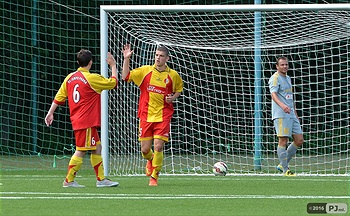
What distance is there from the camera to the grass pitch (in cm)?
761

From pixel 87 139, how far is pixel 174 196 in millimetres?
1625

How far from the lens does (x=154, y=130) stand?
11125 mm

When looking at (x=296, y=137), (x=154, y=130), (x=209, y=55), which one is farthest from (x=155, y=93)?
(x=209, y=55)

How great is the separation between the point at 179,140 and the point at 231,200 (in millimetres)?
7419

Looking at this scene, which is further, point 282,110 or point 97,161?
point 282,110

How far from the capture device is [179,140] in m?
15.9

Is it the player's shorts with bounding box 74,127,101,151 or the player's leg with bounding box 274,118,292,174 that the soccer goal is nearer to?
the player's leg with bounding box 274,118,292,174

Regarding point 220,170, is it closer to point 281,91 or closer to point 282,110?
point 282,110

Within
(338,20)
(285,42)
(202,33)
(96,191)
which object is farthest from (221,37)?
(96,191)

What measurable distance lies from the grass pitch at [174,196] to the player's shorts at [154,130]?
0.59 metres

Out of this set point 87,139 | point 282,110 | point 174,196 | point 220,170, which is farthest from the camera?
point 282,110

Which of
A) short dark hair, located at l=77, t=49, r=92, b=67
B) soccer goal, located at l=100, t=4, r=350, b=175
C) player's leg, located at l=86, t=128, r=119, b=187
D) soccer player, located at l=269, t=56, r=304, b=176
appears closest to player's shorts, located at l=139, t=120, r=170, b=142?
player's leg, located at l=86, t=128, r=119, b=187

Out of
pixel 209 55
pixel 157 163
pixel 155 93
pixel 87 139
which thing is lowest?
pixel 157 163

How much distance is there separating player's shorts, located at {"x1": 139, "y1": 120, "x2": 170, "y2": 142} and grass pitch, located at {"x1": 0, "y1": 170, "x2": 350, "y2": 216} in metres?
0.59
